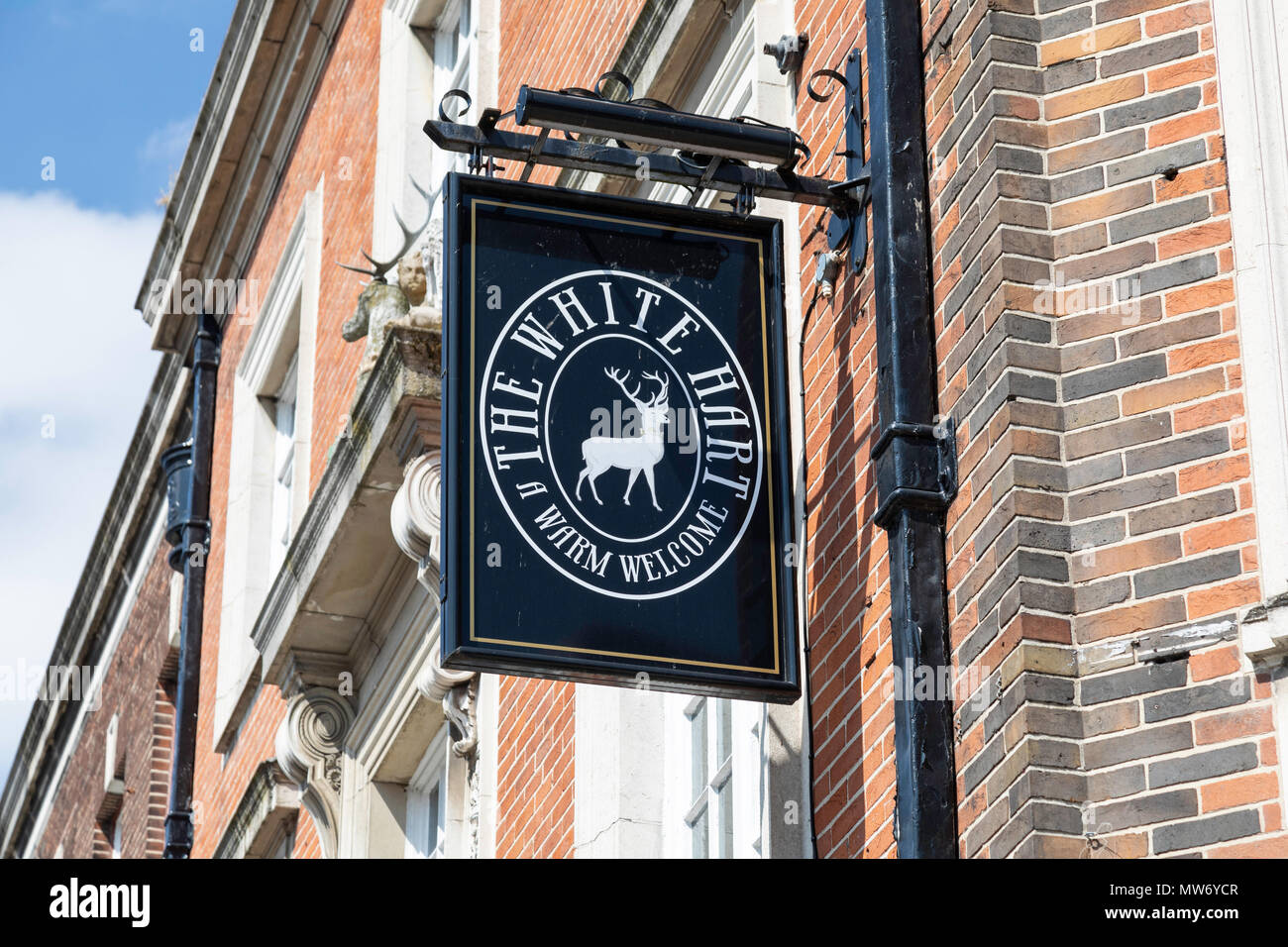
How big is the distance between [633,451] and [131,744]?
14924mm

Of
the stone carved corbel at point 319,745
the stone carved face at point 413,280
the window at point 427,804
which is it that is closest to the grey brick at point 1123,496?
the stone carved face at point 413,280

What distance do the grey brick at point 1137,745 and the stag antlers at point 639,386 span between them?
1.57m

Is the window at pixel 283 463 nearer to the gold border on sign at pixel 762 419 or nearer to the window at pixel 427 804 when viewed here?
the window at pixel 427 804

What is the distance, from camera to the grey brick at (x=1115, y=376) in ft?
19.0

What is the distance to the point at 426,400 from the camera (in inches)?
407

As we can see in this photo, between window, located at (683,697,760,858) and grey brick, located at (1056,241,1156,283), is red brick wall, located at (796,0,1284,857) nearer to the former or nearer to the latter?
grey brick, located at (1056,241,1156,283)

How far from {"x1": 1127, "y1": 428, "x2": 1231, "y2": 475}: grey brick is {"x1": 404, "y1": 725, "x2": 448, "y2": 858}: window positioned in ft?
21.1

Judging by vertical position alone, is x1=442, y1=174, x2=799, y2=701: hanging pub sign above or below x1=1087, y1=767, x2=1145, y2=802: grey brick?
above

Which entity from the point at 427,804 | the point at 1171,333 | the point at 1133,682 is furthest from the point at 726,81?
the point at 427,804

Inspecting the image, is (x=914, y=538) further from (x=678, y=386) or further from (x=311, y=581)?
(x=311, y=581)

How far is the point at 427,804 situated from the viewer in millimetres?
12109

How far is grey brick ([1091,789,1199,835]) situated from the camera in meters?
5.30

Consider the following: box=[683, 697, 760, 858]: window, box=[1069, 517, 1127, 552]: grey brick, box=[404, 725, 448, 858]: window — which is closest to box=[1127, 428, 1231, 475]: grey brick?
box=[1069, 517, 1127, 552]: grey brick
